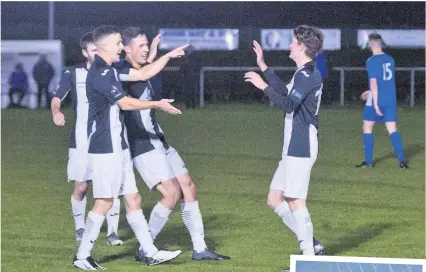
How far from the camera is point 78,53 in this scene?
143 ft

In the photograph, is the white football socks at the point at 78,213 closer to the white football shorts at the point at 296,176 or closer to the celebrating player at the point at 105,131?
the celebrating player at the point at 105,131

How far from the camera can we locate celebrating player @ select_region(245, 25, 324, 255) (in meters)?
8.52

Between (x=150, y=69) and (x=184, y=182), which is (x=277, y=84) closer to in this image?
(x=150, y=69)

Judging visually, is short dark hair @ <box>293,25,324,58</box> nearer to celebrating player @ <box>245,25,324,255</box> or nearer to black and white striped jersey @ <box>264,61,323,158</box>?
celebrating player @ <box>245,25,324,255</box>

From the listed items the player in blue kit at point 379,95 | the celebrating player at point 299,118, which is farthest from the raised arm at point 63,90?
the player in blue kit at point 379,95

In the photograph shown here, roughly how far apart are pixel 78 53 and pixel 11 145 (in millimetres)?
22264

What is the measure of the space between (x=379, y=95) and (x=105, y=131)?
28.8 ft

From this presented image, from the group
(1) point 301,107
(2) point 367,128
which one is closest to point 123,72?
(1) point 301,107

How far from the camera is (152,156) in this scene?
915 centimetres

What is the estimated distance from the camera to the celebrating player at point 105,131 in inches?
336

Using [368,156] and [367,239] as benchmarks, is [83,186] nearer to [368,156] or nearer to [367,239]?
[367,239]

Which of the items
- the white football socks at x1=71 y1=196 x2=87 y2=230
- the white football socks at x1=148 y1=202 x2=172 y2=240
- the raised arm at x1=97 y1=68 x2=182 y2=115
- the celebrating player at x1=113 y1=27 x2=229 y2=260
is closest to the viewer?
the raised arm at x1=97 y1=68 x2=182 y2=115

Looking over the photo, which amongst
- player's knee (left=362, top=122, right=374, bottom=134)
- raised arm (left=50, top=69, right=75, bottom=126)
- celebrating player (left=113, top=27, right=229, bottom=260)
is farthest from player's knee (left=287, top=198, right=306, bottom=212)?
player's knee (left=362, top=122, right=374, bottom=134)

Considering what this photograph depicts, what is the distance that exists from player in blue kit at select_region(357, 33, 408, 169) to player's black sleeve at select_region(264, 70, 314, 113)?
7880 millimetres
